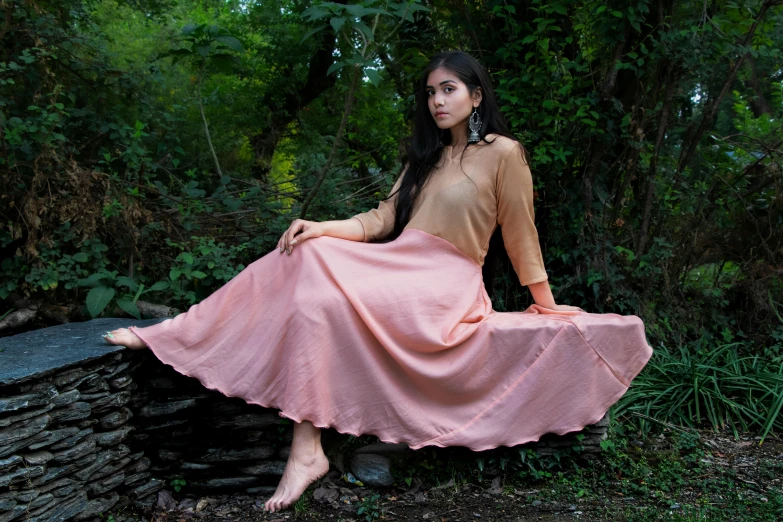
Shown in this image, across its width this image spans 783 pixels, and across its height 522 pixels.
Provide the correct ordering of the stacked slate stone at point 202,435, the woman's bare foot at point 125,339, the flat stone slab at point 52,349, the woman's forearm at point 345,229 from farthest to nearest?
the woman's forearm at point 345,229 < the stacked slate stone at point 202,435 < the woman's bare foot at point 125,339 < the flat stone slab at point 52,349

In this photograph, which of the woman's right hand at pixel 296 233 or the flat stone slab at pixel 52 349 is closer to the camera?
the flat stone slab at pixel 52 349

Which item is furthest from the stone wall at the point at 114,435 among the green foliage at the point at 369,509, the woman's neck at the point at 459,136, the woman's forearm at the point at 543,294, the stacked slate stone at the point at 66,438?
the woman's neck at the point at 459,136

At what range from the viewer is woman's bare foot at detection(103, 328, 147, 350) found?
274 centimetres

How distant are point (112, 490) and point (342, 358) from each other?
41.3 inches

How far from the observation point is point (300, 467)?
105 inches

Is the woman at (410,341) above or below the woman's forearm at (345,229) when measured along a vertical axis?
below

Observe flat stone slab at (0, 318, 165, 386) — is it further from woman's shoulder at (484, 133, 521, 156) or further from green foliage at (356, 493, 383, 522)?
woman's shoulder at (484, 133, 521, 156)

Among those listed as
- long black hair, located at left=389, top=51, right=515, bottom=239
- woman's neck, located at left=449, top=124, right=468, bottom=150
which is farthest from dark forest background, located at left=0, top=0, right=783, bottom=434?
woman's neck, located at left=449, top=124, right=468, bottom=150

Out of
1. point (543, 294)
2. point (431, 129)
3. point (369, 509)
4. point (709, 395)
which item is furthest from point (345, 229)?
point (709, 395)

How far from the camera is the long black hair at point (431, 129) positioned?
9.99ft

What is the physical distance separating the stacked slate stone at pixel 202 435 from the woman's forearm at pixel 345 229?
827 mm

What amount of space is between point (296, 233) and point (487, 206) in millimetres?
863

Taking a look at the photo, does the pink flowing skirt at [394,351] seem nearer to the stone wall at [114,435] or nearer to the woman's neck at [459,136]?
the stone wall at [114,435]

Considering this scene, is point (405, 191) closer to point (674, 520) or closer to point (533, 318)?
point (533, 318)
